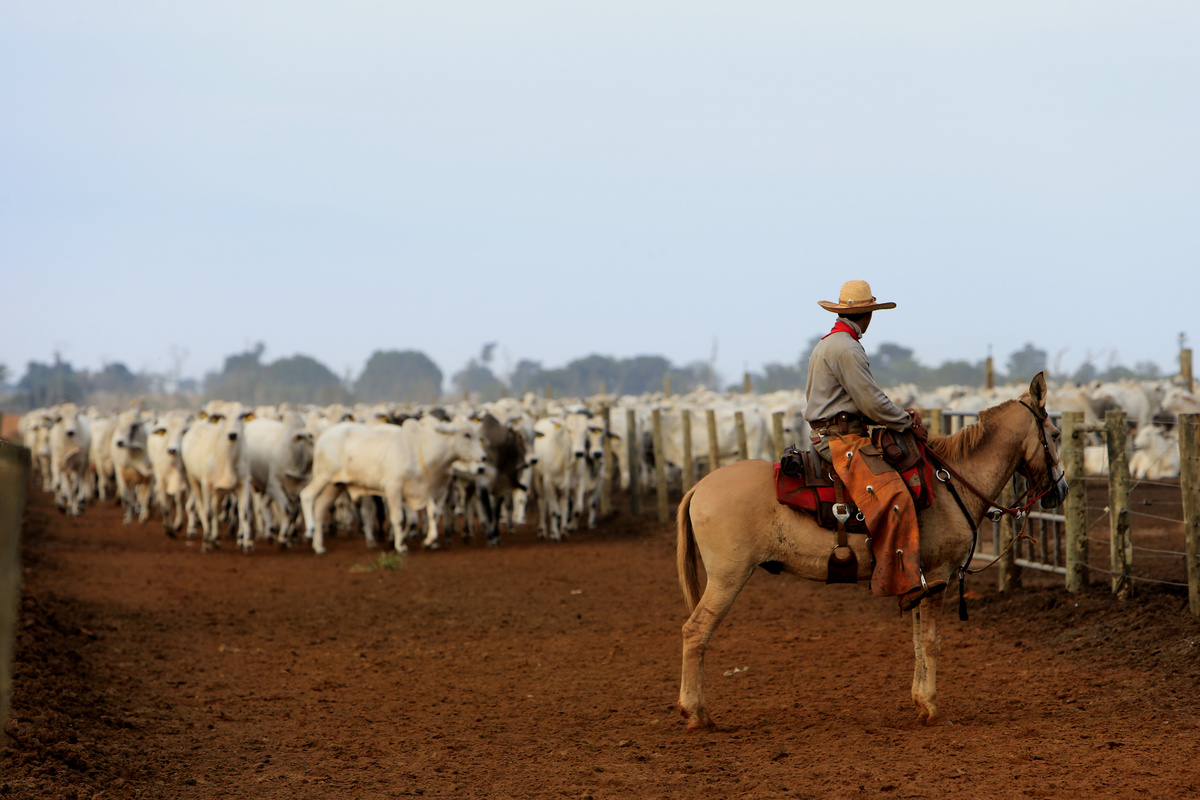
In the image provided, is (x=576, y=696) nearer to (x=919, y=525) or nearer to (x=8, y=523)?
(x=919, y=525)

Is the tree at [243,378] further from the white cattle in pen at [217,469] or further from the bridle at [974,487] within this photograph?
the bridle at [974,487]

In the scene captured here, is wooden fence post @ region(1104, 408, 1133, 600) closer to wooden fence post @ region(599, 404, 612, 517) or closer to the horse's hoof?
the horse's hoof

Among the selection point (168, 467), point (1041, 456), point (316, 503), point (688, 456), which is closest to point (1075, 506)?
point (1041, 456)

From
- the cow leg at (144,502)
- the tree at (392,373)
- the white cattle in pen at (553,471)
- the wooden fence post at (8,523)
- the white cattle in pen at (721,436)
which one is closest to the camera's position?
the wooden fence post at (8,523)

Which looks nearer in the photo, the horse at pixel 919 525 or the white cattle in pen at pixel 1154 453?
the horse at pixel 919 525

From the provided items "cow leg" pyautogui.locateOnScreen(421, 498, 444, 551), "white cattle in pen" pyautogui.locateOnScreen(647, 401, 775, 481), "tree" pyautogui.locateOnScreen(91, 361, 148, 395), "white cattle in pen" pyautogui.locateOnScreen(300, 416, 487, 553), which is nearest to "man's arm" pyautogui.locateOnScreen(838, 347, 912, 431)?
"white cattle in pen" pyautogui.locateOnScreen(300, 416, 487, 553)

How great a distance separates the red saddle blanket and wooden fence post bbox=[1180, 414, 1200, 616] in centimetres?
294

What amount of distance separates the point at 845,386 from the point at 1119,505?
3946 millimetres

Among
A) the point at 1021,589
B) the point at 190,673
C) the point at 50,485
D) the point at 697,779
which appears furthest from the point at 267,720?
the point at 50,485

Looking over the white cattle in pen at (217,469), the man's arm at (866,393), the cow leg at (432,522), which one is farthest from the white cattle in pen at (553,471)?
the man's arm at (866,393)

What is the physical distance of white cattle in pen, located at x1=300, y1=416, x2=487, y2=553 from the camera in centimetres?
1750

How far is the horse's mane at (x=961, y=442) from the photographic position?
269 inches

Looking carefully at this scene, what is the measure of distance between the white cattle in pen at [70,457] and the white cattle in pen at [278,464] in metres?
6.89

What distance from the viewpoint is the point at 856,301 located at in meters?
6.76
